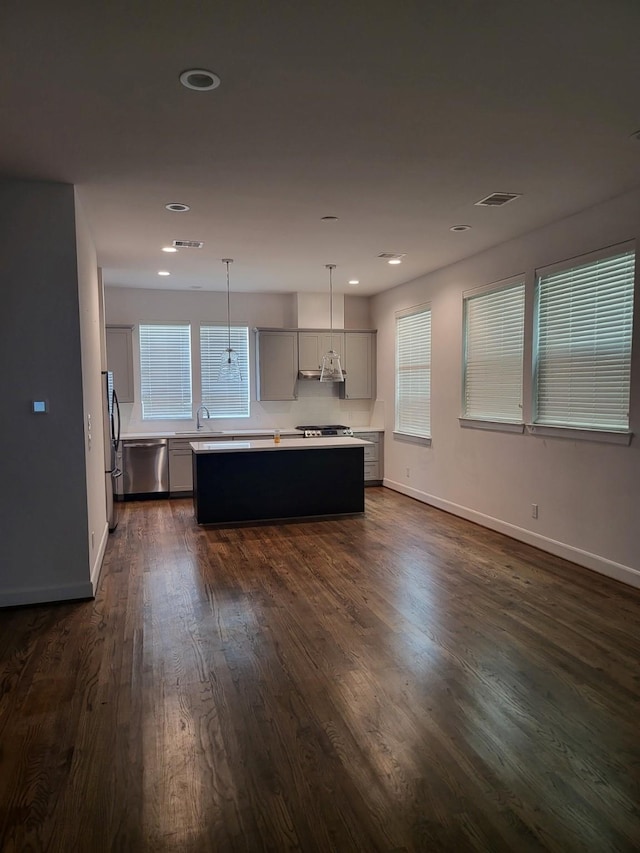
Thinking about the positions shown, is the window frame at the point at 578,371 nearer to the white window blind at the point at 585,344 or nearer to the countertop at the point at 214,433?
the white window blind at the point at 585,344

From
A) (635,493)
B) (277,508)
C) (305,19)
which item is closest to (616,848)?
(635,493)

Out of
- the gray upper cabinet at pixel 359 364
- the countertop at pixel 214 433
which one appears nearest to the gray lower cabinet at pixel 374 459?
the countertop at pixel 214 433

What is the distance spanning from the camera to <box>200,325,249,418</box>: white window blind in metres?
7.94

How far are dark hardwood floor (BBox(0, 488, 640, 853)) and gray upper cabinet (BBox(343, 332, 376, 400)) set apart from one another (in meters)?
4.30

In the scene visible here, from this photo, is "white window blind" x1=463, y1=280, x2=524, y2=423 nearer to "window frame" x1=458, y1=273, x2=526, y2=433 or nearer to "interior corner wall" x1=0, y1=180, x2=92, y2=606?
"window frame" x1=458, y1=273, x2=526, y2=433

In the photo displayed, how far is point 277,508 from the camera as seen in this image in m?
5.96

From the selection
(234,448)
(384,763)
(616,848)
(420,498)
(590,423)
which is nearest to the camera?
(616,848)

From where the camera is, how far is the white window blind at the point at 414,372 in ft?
22.6

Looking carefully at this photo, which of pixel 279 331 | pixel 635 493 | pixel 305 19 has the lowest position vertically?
pixel 635 493

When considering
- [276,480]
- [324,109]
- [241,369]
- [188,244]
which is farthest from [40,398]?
[241,369]

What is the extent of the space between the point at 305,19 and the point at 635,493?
11.8 ft

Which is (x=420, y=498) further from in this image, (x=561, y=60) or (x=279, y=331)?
(x=561, y=60)

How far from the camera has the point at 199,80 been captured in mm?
2371

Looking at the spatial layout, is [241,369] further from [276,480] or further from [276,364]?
[276,480]
